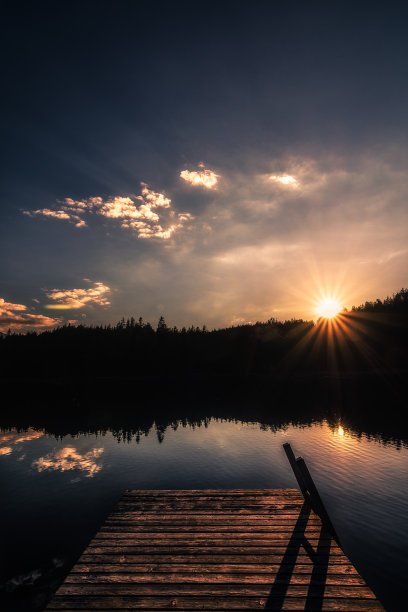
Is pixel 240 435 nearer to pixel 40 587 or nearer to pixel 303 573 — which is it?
pixel 40 587

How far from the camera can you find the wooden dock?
749 cm

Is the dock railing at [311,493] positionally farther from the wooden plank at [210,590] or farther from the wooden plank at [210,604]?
the wooden plank at [210,604]

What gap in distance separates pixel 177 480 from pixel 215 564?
14681 mm

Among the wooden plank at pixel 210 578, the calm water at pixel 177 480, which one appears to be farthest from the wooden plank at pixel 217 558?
the calm water at pixel 177 480

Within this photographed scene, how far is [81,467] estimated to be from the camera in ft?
86.7

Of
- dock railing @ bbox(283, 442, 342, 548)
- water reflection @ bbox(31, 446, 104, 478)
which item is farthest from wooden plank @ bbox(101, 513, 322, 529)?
water reflection @ bbox(31, 446, 104, 478)

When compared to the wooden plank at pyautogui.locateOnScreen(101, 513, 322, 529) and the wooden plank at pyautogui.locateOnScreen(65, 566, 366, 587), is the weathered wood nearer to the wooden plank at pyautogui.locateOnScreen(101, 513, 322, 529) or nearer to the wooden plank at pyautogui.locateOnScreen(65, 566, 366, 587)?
the wooden plank at pyautogui.locateOnScreen(65, 566, 366, 587)

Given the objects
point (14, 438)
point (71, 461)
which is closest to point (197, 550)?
point (71, 461)

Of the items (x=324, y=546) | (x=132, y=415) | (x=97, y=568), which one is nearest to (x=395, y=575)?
(x=324, y=546)

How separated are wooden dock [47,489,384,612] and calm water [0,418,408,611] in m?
3.92

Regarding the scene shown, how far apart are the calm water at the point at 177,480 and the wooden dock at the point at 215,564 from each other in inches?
154

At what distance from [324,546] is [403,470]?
17341 millimetres

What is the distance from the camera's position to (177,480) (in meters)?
22.5

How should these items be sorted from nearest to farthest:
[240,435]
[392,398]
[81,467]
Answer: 1. [81,467]
2. [240,435]
3. [392,398]
